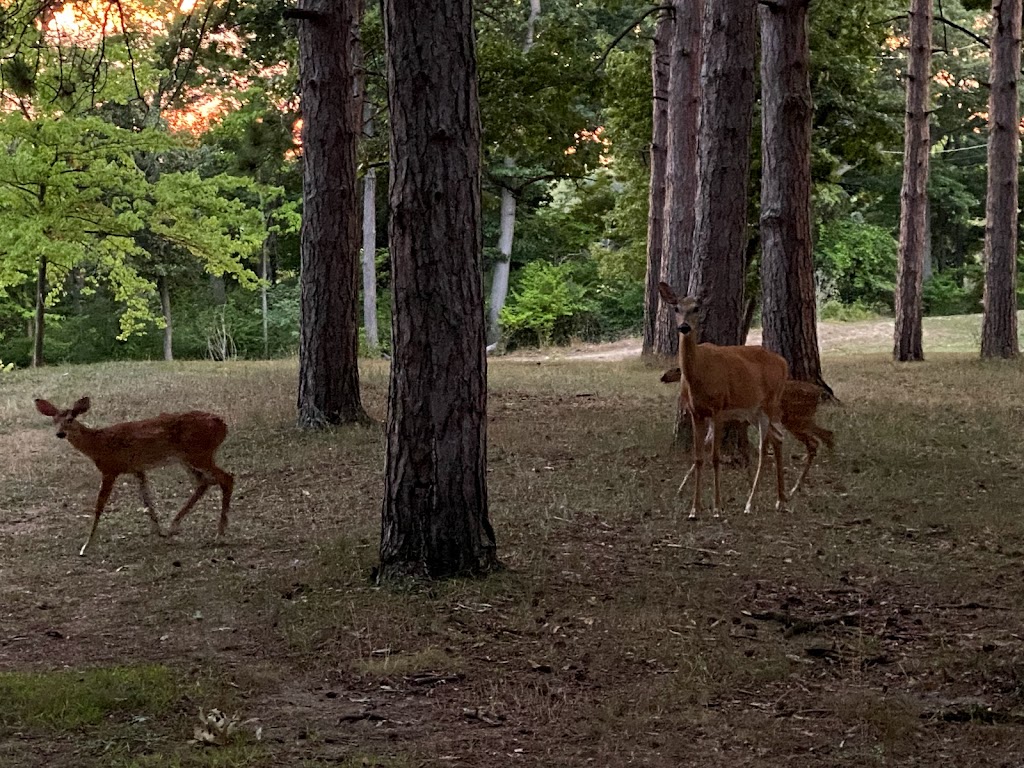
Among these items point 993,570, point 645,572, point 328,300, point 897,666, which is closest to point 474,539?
point 645,572

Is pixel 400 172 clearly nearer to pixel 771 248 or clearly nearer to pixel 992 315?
pixel 771 248

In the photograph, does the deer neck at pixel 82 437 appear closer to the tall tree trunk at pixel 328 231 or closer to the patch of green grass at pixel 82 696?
the patch of green grass at pixel 82 696

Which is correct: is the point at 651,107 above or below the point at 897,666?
above

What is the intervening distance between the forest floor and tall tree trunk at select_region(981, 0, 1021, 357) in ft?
37.5

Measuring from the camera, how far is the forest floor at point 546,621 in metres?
4.62

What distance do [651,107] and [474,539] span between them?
1941 cm

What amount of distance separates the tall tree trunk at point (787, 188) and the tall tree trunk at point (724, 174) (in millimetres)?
2509

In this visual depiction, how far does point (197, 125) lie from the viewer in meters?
36.3

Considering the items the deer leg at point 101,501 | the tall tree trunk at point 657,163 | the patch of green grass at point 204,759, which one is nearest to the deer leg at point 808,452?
the deer leg at point 101,501

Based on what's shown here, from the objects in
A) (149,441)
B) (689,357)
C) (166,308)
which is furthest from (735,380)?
(166,308)

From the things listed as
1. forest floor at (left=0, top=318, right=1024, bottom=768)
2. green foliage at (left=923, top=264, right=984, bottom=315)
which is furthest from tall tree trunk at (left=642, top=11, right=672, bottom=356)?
green foliage at (left=923, top=264, right=984, bottom=315)

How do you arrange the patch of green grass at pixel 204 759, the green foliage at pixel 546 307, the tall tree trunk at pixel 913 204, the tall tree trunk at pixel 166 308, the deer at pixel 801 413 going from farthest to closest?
1. the green foliage at pixel 546 307
2. the tall tree trunk at pixel 166 308
3. the tall tree trunk at pixel 913 204
4. the deer at pixel 801 413
5. the patch of green grass at pixel 204 759

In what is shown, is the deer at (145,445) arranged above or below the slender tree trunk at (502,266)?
below

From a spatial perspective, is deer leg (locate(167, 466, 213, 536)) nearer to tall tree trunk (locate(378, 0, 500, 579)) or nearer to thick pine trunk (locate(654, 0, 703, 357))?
tall tree trunk (locate(378, 0, 500, 579))
